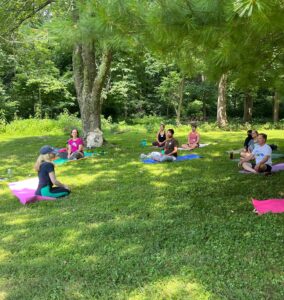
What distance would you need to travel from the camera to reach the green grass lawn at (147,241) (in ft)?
11.4

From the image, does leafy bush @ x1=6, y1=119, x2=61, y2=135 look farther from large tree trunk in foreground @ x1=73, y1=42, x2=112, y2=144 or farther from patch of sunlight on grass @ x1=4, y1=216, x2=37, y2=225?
patch of sunlight on grass @ x1=4, y1=216, x2=37, y2=225

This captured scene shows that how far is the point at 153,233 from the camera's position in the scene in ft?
15.6

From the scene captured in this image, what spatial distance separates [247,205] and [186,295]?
9.09 ft

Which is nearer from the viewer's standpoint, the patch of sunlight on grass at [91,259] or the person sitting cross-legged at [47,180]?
the patch of sunlight on grass at [91,259]

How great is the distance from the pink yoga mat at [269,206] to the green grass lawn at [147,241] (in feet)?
0.44

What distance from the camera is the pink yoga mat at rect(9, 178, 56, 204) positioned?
256 inches

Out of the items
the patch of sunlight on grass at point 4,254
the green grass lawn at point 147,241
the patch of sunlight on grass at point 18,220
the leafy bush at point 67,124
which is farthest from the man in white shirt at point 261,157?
the leafy bush at point 67,124

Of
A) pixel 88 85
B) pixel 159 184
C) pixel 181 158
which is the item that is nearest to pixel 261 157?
pixel 159 184

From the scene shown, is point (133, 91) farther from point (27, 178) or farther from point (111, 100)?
point (27, 178)

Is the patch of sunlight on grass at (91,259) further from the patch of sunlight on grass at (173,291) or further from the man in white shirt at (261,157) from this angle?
the man in white shirt at (261,157)

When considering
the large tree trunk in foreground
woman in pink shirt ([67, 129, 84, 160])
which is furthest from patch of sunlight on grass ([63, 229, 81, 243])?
the large tree trunk in foreground

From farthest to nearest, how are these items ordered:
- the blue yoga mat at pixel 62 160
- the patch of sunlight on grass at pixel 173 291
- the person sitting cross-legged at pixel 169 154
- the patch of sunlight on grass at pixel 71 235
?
the blue yoga mat at pixel 62 160 < the person sitting cross-legged at pixel 169 154 < the patch of sunlight on grass at pixel 71 235 < the patch of sunlight on grass at pixel 173 291

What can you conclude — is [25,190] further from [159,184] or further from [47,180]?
[159,184]

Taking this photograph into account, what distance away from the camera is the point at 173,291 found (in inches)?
133
